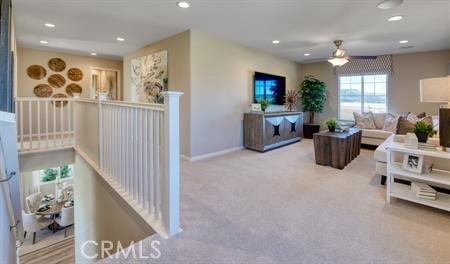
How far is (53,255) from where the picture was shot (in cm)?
525

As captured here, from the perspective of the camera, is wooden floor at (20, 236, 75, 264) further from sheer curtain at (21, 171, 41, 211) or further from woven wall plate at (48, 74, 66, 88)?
woven wall plate at (48, 74, 66, 88)

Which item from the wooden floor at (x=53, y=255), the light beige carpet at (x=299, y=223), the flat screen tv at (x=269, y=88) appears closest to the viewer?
the light beige carpet at (x=299, y=223)

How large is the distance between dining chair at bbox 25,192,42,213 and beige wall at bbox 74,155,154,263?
364 cm

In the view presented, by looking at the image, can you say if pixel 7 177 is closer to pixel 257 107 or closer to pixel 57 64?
pixel 257 107

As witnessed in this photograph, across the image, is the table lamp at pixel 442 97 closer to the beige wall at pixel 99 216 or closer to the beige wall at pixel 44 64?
the beige wall at pixel 99 216

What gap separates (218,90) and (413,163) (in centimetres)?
335

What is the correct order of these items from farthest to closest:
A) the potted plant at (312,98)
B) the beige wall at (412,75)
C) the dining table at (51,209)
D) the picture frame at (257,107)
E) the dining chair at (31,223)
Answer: the potted plant at (312,98) < the dining table at (51,209) < the dining chair at (31,223) < the beige wall at (412,75) < the picture frame at (257,107)

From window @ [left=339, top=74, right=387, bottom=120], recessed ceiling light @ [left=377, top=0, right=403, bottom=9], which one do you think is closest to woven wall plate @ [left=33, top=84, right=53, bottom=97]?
recessed ceiling light @ [left=377, top=0, right=403, bottom=9]

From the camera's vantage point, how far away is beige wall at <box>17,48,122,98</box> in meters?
5.75

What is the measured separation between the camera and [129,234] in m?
2.44

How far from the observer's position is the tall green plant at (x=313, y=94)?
7.08 meters

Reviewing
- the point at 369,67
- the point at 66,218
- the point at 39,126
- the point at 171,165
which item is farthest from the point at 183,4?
the point at 66,218

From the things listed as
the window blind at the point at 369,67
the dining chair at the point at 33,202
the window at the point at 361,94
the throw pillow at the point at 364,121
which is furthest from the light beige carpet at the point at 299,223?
the dining chair at the point at 33,202

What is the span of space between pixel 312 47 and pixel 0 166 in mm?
5668
